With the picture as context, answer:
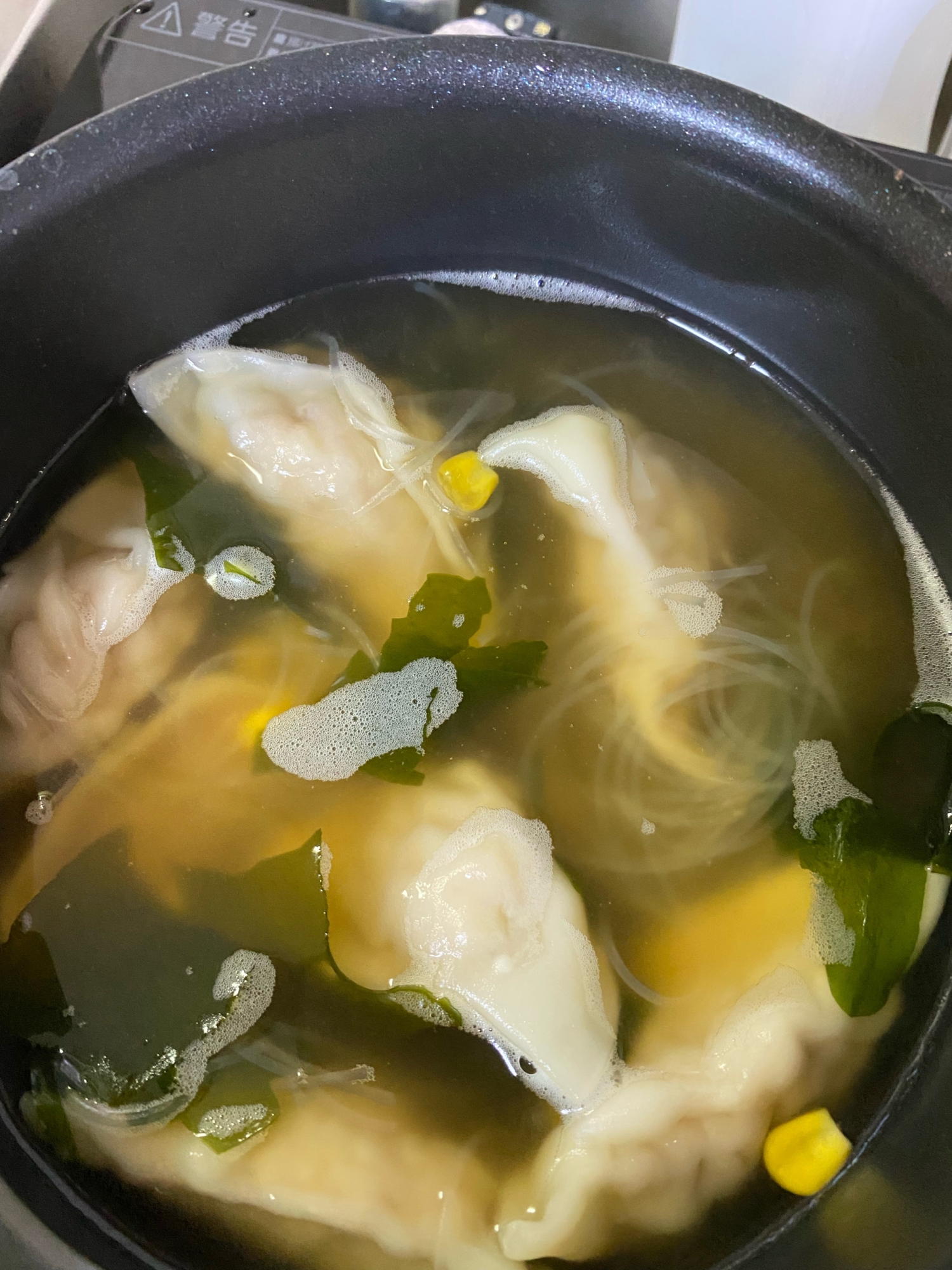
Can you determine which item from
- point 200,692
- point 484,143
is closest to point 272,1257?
point 200,692

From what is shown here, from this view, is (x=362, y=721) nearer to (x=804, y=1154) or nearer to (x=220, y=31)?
(x=804, y=1154)

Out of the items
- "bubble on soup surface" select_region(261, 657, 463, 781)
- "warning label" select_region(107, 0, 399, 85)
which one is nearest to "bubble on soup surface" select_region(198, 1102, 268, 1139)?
"bubble on soup surface" select_region(261, 657, 463, 781)

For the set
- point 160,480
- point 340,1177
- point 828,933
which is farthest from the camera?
point 160,480

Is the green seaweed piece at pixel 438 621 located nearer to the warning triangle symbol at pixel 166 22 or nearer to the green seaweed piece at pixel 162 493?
the green seaweed piece at pixel 162 493

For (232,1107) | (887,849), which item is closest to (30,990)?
(232,1107)

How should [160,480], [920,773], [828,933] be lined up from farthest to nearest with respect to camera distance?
[160,480] < [920,773] < [828,933]
